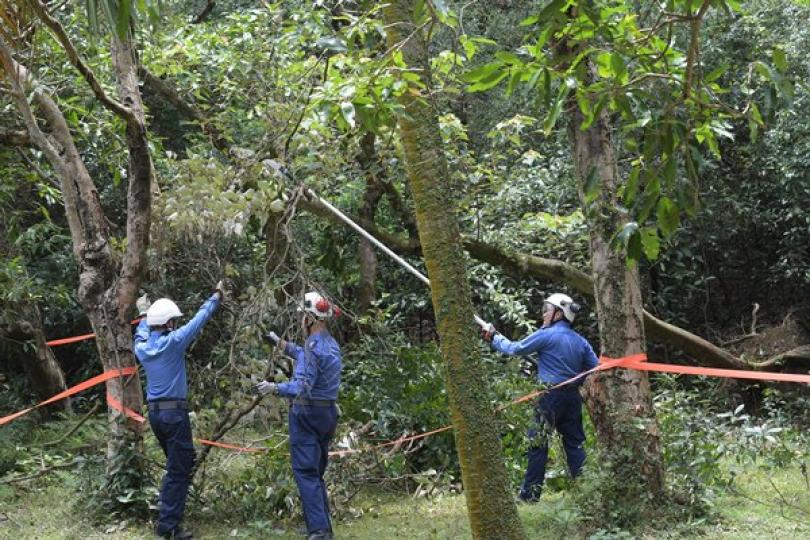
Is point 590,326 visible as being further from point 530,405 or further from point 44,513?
point 44,513

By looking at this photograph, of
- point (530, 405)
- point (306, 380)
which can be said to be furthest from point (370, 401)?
point (306, 380)

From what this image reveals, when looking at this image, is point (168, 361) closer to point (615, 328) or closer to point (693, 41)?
point (615, 328)

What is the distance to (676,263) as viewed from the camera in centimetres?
1406

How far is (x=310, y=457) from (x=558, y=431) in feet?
7.50

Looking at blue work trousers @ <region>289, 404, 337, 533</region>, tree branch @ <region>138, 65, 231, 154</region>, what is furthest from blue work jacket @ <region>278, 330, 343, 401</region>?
tree branch @ <region>138, 65, 231, 154</region>

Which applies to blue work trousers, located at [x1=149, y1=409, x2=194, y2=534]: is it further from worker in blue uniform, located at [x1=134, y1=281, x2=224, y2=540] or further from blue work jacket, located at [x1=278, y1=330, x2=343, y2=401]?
blue work jacket, located at [x1=278, y1=330, x2=343, y2=401]

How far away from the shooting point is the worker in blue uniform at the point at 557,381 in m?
8.43

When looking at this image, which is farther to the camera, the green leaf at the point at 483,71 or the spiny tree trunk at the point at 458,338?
the spiny tree trunk at the point at 458,338

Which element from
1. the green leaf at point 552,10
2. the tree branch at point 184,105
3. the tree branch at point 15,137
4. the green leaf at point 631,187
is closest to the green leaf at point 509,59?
the green leaf at point 552,10

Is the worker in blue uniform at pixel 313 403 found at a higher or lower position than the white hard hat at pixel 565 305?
lower

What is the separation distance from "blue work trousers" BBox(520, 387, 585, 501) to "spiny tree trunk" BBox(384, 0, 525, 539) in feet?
10.3

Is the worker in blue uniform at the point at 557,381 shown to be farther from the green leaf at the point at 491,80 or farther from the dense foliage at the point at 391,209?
the green leaf at the point at 491,80

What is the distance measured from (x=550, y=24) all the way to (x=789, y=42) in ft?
32.7

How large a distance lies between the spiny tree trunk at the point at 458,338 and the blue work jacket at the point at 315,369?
2.35 metres
